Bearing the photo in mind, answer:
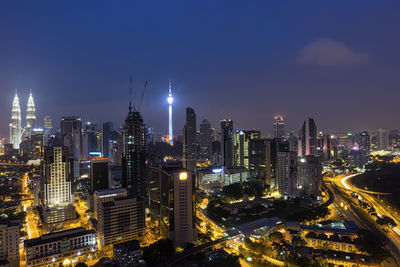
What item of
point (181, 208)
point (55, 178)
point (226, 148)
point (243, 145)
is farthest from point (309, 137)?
point (55, 178)

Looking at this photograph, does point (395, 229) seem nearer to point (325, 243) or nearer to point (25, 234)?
point (325, 243)

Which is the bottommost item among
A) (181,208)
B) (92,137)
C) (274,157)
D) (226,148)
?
(181,208)

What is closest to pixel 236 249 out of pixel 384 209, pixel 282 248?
pixel 282 248

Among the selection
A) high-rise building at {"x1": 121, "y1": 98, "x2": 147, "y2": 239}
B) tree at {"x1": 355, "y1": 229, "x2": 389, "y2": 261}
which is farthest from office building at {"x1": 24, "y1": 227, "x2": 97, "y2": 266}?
→ tree at {"x1": 355, "y1": 229, "x2": 389, "y2": 261}

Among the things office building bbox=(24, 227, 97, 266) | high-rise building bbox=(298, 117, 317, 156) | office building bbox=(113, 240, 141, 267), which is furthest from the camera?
high-rise building bbox=(298, 117, 317, 156)

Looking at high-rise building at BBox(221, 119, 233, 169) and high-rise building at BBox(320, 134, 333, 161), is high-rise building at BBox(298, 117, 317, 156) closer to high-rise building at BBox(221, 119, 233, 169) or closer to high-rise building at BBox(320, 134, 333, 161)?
high-rise building at BBox(320, 134, 333, 161)

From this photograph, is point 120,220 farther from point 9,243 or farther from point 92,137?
point 92,137
